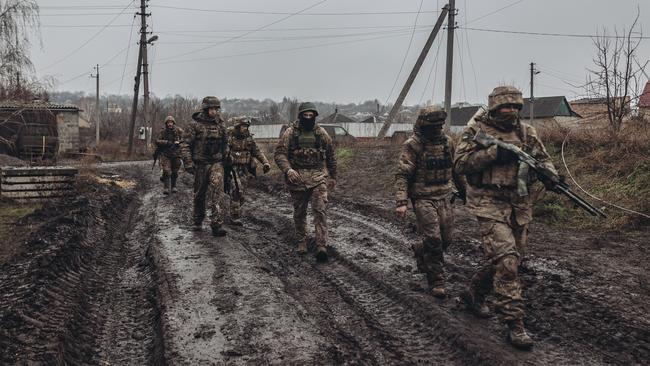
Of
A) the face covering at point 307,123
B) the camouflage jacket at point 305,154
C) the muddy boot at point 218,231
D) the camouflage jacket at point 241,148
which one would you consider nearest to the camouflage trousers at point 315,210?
the camouflage jacket at point 305,154

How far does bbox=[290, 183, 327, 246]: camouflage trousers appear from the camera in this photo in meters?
6.75

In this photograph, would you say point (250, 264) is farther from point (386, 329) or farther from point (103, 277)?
point (386, 329)

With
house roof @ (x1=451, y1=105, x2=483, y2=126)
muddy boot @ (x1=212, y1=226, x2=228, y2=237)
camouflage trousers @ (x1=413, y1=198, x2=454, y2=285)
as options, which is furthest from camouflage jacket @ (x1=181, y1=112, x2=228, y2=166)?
house roof @ (x1=451, y1=105, x2=483, y2=126)

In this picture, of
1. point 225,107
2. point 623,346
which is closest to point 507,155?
point 623,346

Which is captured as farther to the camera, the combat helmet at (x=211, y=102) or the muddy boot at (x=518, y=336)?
the combat helmet at (x=211, y=102)

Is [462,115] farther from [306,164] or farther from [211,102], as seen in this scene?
[306,164]

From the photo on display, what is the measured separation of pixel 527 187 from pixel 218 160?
5352 mm

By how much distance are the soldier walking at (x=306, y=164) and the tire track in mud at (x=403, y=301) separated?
0.65 metres

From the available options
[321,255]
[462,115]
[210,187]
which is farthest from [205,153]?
[462,115]

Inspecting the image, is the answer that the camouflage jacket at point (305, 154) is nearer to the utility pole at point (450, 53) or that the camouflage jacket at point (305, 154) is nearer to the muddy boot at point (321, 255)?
the muddy boot at point (321, 255)

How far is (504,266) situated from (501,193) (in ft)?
2.06

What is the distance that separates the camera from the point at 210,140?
8195 mm

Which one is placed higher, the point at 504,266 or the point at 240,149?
the point at 240,149

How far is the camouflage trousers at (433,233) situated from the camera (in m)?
5.10
